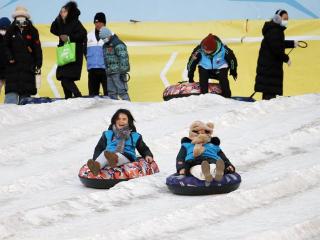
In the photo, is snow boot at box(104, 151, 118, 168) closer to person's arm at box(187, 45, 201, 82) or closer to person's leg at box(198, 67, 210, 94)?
person's leg at box(198, 67, 210, 94)

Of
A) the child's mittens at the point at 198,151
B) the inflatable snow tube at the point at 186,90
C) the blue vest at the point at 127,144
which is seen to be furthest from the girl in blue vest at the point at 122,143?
the inflatable snow tube at the point at 186,90

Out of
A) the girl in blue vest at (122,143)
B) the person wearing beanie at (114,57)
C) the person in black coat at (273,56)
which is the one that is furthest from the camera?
the person wearing beanie at (114,57)

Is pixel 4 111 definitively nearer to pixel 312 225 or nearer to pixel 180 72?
pixel 180 72

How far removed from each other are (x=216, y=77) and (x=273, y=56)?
1130 mm

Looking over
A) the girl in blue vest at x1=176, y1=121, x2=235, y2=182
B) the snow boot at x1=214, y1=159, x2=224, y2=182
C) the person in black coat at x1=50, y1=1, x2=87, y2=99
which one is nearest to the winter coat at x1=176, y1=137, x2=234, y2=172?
the girl in blue vest at x1=176, y1=121, x2=235, y2=182

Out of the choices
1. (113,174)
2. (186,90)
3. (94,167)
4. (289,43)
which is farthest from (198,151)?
(186,90)

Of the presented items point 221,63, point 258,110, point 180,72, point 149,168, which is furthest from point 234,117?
point 180,72

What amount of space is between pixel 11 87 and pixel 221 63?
292 cm

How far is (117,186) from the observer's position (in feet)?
36.4

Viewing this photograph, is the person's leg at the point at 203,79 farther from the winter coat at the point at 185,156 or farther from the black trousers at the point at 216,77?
the winter coat at the point at 185,156

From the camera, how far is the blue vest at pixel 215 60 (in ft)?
55.8

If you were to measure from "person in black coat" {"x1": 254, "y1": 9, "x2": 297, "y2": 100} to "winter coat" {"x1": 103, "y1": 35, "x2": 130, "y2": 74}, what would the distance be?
6.18 feet

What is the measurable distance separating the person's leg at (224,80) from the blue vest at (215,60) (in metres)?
0.09

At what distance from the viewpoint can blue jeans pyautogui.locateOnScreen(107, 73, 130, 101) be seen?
1695 centimetres
